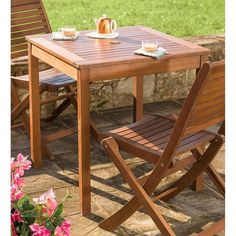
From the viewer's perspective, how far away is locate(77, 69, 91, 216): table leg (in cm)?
341

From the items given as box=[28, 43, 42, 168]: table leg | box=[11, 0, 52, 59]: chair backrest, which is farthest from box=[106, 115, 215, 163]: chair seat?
box=[11, 0, 52, 59]: chair backrest

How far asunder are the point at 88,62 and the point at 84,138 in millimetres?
442

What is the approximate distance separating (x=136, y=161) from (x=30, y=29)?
1522mm

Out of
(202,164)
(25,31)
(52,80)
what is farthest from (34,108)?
(202,164)

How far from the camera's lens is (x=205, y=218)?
3.61 meters

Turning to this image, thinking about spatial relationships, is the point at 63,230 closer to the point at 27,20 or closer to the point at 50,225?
the point at 50,225

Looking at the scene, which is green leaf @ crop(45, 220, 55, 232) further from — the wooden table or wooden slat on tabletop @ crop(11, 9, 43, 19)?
wooden slat on tabletop @ crop(11, 9, 43, 19)

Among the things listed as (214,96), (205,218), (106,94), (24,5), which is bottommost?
(205,218)

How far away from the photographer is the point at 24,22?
201 inches

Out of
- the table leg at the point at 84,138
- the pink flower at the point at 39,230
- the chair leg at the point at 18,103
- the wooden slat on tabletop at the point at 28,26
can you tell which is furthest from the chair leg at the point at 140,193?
the wooden slat on tabletop at the point at 28,26

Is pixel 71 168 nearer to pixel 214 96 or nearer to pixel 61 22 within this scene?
pixel 214 96

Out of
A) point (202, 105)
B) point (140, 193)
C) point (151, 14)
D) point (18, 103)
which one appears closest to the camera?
point (202, 105)

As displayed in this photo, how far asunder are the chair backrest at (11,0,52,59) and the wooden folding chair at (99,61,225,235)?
1.78 meters

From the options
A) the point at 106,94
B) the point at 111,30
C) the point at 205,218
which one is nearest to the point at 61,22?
the point at 106,94
